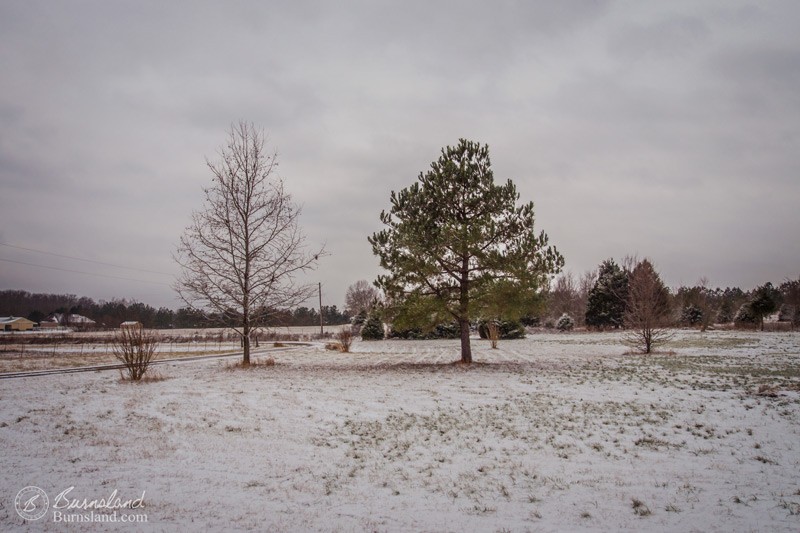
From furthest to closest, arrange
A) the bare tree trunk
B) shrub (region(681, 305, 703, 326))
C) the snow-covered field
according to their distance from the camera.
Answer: shrub (region(681, 305, 703, 326)), the bare tree trunk, the snow-covered field

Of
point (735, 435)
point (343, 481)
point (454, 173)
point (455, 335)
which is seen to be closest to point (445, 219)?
point (454, 173)

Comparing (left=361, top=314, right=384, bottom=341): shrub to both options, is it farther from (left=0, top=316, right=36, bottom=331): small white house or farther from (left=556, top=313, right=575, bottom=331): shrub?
(left=0, top=316, right=36, bottom=331): small white house

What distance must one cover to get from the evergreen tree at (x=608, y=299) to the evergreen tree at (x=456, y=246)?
103 ft

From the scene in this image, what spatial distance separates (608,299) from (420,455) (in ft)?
147

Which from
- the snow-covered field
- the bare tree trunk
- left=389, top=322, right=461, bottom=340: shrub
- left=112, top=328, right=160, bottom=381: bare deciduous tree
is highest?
the bare tree trunk

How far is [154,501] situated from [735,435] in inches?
332

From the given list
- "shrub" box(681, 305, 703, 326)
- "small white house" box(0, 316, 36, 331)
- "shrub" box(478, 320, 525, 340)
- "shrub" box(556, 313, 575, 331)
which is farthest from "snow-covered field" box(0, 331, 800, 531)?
"small white house" box(0, 316, 36, 331)

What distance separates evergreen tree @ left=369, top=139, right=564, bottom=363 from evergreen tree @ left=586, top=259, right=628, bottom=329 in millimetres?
31322

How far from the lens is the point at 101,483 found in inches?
207

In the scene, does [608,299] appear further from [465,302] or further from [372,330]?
[465,302]

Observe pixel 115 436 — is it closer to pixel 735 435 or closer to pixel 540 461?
pixel 540 461

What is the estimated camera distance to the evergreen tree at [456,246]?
16.8m

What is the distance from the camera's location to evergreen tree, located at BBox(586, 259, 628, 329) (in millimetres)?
44625

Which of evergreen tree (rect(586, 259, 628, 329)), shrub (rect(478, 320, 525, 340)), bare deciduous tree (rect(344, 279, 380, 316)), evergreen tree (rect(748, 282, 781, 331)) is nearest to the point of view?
shrub (rect(478, 320, 525, 340))
